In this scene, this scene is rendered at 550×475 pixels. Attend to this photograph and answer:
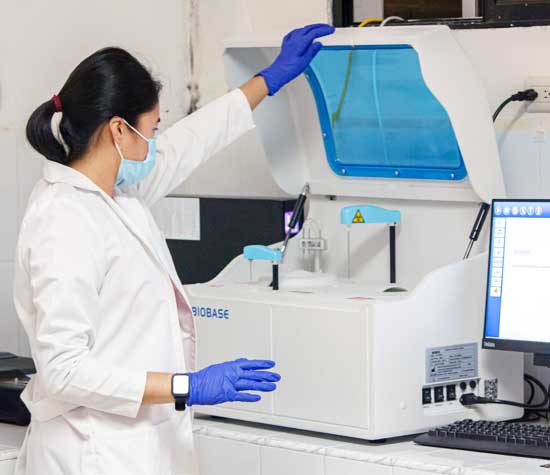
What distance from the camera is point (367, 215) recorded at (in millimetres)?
2465

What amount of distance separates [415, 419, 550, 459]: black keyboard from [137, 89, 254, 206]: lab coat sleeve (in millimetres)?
671

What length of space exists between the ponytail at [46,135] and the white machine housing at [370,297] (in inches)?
22.2

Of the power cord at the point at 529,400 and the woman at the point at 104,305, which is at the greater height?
the woman at the point at 104,305

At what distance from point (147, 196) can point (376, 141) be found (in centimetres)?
60

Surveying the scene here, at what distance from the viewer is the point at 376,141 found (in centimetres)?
256

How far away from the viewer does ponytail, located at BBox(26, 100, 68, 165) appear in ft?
6.19

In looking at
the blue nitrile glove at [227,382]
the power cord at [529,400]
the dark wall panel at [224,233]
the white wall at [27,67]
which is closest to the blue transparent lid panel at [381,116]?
the dark wall panel at [224,233]

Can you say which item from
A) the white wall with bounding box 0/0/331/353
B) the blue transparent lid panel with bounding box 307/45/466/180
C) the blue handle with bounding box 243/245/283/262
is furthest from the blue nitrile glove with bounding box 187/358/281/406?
the white wall with bounding box 0/0/331/353

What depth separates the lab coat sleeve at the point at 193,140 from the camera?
2205 millimetres

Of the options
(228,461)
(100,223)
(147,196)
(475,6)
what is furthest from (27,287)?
(475,6)

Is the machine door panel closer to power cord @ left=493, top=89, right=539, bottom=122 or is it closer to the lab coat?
the lab coat

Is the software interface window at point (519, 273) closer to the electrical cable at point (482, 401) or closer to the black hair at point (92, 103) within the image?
the electrical cable at point (482, 401)

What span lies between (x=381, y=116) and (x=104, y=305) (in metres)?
0.93

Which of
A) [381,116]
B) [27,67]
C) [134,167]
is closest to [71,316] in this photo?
[134,167]
